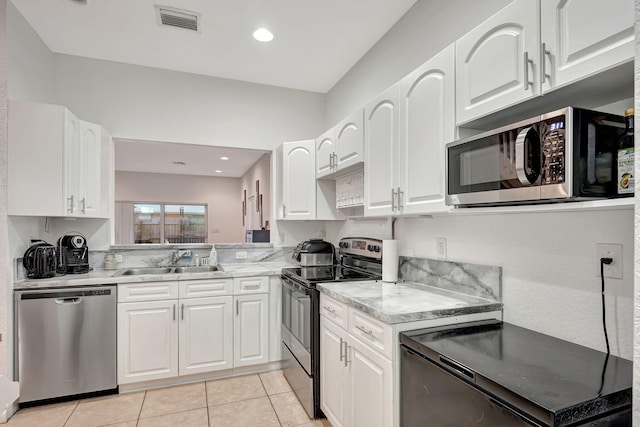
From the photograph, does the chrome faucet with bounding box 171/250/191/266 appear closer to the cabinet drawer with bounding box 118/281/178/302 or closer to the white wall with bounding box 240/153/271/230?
the cabinet drawer with bounding box 118/281/178/302

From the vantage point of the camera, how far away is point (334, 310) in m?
2.10

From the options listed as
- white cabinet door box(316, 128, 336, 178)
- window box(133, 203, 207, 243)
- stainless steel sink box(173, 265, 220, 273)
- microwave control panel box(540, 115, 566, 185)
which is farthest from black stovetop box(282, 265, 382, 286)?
window box(133, 203, 207, 243)

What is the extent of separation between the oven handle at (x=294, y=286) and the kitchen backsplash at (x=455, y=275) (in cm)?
67

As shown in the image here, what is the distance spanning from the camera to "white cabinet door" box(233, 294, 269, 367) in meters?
2.98

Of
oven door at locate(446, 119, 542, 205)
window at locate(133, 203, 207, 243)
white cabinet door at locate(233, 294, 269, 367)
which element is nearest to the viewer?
oven door at locate(446, 119, 542, 205)

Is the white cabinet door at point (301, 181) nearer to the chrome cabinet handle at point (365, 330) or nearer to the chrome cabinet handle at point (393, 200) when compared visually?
the chrome cabinet handle at point (393, 200)

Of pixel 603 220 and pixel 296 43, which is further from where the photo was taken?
pixel 296 43

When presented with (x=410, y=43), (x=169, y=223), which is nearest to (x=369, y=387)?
(x=410, y=43)

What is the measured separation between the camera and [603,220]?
1.32 meters

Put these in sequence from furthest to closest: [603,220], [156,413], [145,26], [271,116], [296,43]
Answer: [271,116]
[296,43]
[145,26]
[156,413]
[603,220]

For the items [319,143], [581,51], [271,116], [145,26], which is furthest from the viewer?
[271,116]

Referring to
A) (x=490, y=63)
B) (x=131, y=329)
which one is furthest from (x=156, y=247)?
(x=490, y=63)

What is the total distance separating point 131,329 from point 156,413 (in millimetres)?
638

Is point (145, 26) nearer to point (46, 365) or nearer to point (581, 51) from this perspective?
point (46, 365)
